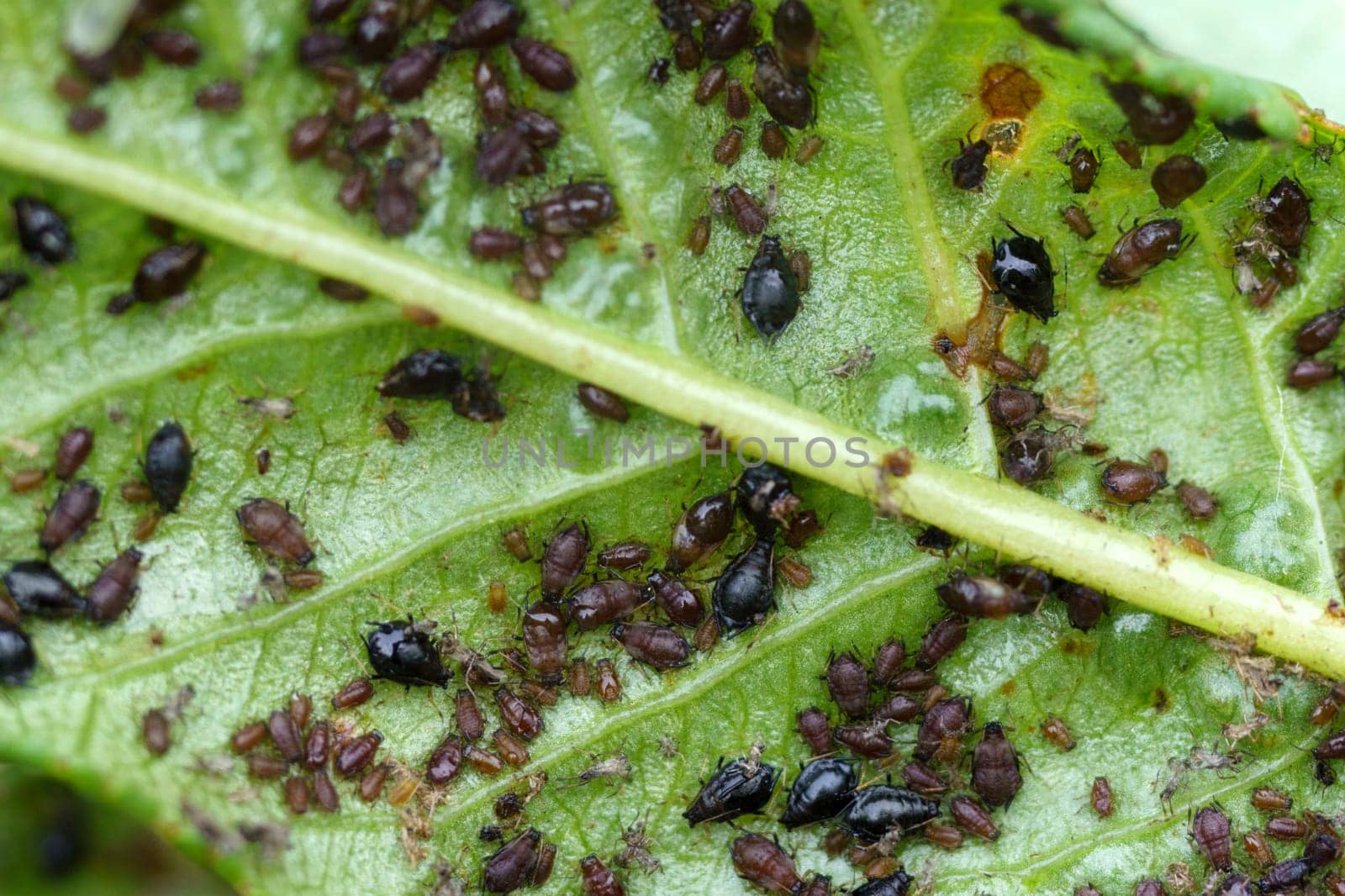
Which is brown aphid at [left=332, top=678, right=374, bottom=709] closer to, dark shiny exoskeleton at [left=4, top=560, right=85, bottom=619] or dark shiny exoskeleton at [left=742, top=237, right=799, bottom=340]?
dark shiny exoskeleton at [left=4, top=560, right=85, bottom=619]

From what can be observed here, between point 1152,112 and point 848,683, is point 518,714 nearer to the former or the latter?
point 848,683

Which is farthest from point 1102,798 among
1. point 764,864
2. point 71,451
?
point 71,451

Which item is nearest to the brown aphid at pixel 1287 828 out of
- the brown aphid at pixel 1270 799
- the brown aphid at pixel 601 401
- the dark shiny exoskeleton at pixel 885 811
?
the brown aphid at pixel 1270 799

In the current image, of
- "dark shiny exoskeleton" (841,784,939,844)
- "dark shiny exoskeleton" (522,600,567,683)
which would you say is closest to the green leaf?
"dark shiny exoskeleton" (522,600,567,683)

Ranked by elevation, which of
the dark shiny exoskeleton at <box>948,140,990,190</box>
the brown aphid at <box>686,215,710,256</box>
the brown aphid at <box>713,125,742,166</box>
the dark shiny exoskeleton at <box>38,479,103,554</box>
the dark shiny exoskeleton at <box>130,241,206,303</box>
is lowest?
the dark shiny exoskeleton at <box>38,479,103,554</box>

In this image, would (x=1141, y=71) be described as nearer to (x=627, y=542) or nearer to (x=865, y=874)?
(x=627, y=542)

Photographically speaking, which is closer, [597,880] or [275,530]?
[275,530]
